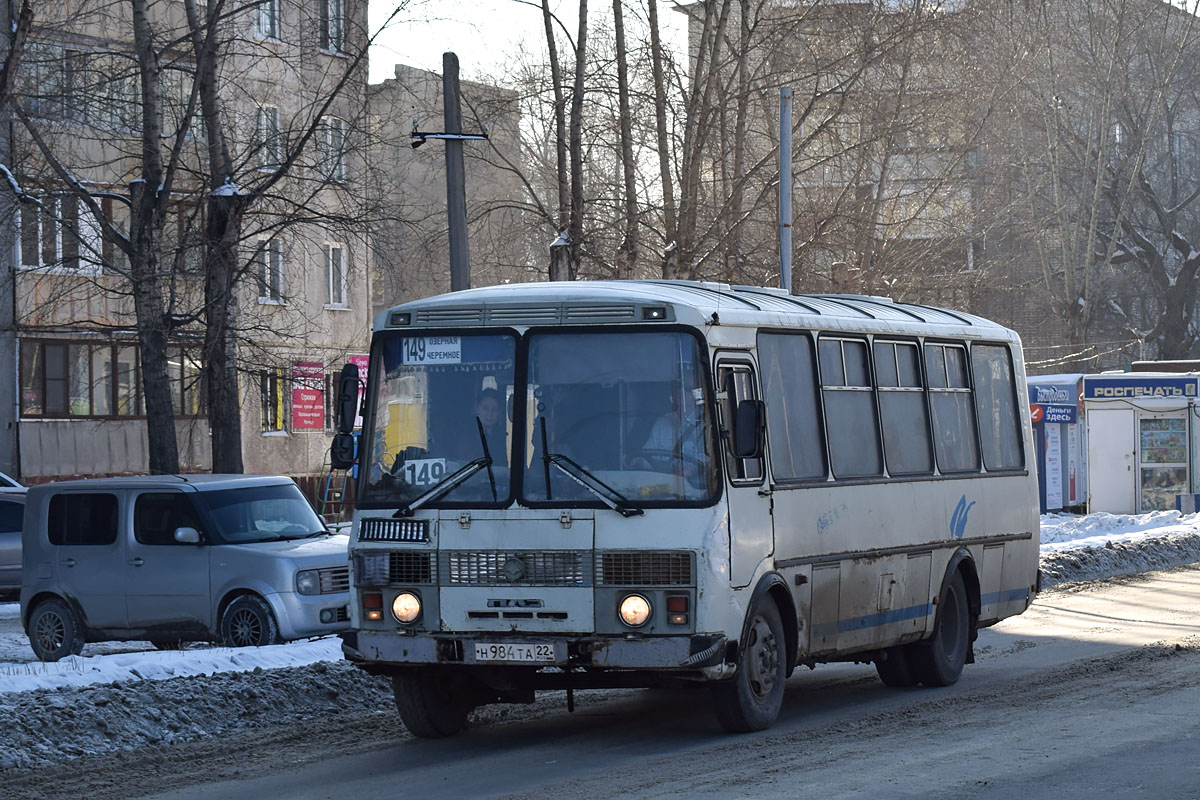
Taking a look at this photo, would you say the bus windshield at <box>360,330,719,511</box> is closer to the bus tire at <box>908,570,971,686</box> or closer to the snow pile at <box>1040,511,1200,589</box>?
the bus tire at <box>908,570,971,686</box>

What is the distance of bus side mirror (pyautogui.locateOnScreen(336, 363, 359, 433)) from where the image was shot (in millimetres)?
10156

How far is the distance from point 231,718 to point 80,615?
18.2ft

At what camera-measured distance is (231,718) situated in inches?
450

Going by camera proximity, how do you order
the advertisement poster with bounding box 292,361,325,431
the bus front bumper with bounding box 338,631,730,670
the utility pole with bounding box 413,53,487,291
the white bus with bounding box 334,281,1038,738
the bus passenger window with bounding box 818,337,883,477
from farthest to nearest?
the advertisement poster with bounding box 292,361,325,431 → the utility pole with bounding box 413,53,487,291 → the bus passenger window with bounding box 818,337,883,477 → the white bus with bounding box 334,281,1038,738 → the bus front bumper with bounding box 338,631,730,670

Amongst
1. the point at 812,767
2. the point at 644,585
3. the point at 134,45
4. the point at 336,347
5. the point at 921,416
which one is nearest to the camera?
the point at 812,767

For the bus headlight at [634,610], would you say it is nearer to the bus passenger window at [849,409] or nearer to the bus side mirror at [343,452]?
the bus side mirror at [343,452]

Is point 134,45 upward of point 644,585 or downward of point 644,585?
upward

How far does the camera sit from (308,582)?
1576cm

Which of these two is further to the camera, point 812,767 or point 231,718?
point 231,718

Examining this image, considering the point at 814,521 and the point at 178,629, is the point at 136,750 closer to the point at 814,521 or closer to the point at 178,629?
the point at 814,521

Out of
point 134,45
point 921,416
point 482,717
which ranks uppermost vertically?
point 134,45

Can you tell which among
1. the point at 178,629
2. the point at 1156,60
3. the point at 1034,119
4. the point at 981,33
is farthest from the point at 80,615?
the point at 1156,60

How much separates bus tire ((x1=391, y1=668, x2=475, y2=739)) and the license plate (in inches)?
22.5

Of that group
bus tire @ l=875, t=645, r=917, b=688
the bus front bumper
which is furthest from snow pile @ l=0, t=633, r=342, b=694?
bus tire @ l=875, t=645, r=917, b=688
